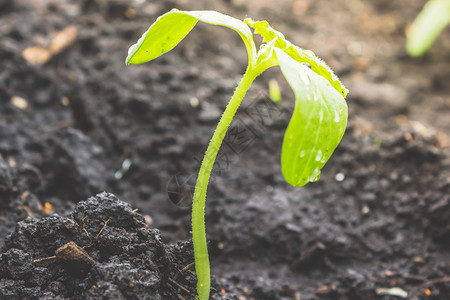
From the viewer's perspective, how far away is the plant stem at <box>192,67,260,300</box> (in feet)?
2.92

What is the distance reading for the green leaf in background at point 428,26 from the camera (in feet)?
7.52

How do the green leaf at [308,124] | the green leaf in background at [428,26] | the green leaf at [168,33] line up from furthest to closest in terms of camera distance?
the green leaf in background at [428,26], the green leaf at [168,33], the green leaf at [308,124]

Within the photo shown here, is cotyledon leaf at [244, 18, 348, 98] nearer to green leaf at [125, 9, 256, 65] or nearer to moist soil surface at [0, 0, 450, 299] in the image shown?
green leaf at [125, 9, 256, 65]

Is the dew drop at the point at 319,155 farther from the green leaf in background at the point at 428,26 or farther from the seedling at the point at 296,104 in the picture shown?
the green leaf in background at the point at 428,26

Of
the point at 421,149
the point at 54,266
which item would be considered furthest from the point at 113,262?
the point at 421,149

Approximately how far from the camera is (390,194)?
1687 mm

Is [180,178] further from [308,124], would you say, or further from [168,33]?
[308,124]

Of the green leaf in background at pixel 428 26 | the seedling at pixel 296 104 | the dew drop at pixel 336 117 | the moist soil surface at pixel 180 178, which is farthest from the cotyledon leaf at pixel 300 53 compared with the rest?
the green leaf in background at pixel 428 26

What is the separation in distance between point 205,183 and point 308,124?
0.32 metres

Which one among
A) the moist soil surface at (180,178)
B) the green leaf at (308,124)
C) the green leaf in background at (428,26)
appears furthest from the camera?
the green leaf in background at (428,26)

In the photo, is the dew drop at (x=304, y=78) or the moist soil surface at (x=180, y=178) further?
the moist soil surface at (x=180, y=178)

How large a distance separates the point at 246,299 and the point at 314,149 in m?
0.71

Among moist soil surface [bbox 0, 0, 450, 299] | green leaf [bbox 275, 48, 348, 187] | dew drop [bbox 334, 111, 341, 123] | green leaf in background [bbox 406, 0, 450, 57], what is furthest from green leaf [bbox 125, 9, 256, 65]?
green leaf in background [bbox 406, 0, 450, 57]

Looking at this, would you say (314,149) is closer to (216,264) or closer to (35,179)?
(216,264)
